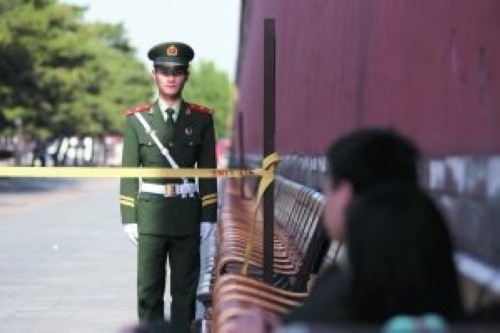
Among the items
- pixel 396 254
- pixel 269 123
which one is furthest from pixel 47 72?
pixel 396 254

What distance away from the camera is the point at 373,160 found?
2.47 meters

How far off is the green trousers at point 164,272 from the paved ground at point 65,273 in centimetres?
135

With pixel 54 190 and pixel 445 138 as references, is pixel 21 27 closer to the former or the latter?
pixel 54 190

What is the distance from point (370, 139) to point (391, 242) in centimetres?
32

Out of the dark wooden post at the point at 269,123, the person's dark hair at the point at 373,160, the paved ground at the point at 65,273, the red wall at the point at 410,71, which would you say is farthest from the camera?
the paved ground at the point at 65,273

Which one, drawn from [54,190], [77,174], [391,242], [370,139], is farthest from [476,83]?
[54,190]

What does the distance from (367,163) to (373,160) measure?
14 mm

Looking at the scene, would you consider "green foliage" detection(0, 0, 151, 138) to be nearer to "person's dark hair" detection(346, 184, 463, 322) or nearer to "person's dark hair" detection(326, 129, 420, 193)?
"person's dark hair" detection(326, 129, 420, 193)

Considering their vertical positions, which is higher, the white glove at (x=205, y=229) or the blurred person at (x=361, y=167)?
the blurred person at (x=361, y=167)

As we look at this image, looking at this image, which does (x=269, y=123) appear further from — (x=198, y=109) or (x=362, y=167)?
(x=362, y=167)

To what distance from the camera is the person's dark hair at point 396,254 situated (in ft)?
7.38

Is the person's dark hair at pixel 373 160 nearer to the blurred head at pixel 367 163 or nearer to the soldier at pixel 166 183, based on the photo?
the blurred head at pixel 367 163

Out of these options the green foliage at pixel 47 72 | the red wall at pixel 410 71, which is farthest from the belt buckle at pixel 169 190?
the green foliage at pixel 47 72

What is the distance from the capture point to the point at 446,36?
4.00 metres
